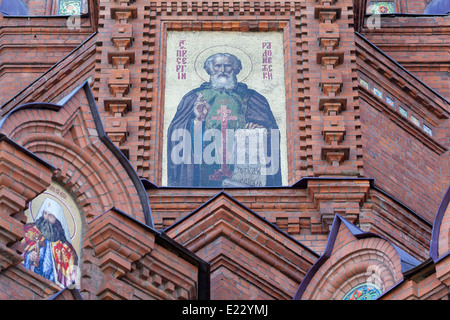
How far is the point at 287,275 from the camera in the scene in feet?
63.0

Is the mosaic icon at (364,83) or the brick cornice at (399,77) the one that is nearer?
the mosaic icon at (364,83)

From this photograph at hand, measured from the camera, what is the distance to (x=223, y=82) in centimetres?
2308

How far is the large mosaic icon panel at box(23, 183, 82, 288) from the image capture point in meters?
15.5

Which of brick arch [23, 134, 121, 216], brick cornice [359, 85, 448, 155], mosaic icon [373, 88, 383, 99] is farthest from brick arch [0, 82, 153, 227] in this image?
mosaic icon [373, 88, 383, 99]

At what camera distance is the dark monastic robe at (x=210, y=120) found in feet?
71.6

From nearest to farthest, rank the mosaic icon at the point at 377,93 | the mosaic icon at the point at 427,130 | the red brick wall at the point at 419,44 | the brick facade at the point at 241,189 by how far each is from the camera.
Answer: the brick facade at the point at 241,189 < the mosaic icon at the point at 377,93 < the mosaic icon at the point at 427,130 < the red brick wall at the point at 419,44

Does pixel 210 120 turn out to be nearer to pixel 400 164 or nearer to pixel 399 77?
pixel 400 164

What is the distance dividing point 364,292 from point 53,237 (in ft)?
12.6

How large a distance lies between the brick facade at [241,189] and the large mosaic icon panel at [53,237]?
0.45ft

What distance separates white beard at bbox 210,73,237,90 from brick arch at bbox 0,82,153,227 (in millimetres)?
5664


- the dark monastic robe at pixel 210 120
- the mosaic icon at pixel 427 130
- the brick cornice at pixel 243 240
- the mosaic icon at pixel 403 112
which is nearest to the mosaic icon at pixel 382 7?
the mosaic icon at pixel 427 130

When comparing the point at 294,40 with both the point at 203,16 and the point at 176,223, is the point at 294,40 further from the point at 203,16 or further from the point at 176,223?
the point at 176,223

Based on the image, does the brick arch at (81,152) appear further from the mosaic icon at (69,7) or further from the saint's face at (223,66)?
the mosaic icon at (69,7)
